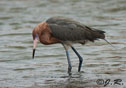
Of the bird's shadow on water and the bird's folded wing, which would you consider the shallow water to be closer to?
the bird's shadow on water

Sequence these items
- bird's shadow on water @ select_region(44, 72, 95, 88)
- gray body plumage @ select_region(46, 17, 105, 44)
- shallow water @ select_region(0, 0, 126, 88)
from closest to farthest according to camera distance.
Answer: bird's shadow on water @ select_region(44, 72, 95, 88) → shallow water @ select_region(0, 0, 126, 88) → gray body plumage @ select_region(46, 17, 105, 44)

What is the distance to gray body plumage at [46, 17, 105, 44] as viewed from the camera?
33.4ft

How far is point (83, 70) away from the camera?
10.3 metres

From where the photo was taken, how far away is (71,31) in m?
10.3

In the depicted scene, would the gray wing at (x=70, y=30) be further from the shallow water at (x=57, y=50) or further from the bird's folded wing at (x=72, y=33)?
the shallow water at (x=57, y=50)

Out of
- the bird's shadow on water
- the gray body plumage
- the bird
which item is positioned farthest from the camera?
the gray body plumage

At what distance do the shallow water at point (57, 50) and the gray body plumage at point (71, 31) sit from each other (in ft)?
2.43

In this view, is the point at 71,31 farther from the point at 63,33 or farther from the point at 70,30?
the point at 63,33

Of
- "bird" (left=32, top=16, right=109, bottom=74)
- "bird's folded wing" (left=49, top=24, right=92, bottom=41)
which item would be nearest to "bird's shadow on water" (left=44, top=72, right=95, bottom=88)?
"bird" (left=32, top=16, right=109, bottom=74)

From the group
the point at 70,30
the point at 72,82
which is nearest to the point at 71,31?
the point at 70,30

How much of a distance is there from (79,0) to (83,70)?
1324 cm

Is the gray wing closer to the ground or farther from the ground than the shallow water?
farther from the ground

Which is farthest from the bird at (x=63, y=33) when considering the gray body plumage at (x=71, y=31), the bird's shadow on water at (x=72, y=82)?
the bird's shadow on water at (x=72, y=82)

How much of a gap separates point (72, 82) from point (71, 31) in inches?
61.5
